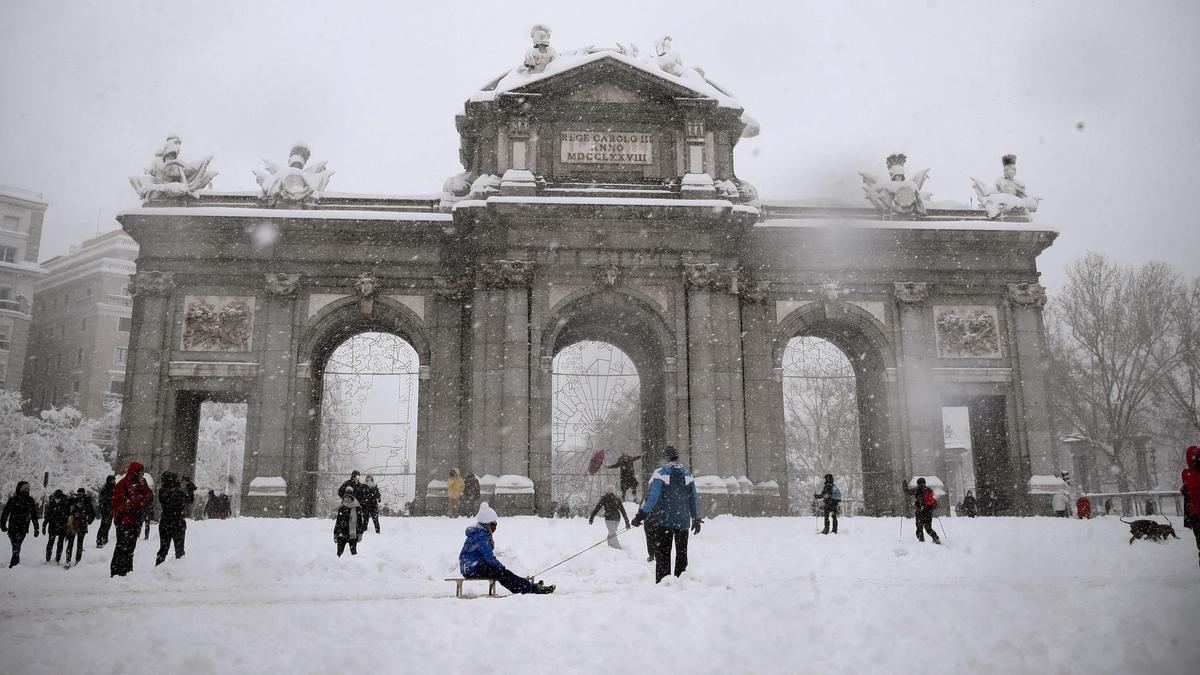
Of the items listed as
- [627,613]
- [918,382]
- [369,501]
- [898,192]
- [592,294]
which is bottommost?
[627,613]

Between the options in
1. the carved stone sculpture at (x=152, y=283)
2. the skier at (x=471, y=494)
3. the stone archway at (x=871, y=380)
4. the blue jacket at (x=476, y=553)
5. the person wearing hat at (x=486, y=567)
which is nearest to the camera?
the person wearing hat at (x=486, y=567)

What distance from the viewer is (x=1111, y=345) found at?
39.6 metres

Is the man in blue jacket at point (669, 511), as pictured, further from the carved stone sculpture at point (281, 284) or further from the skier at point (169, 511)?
the carved stone sculpture at point (281, 284)

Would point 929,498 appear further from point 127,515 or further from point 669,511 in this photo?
point 127,515

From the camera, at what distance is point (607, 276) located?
25188 mm

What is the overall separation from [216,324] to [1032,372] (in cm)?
2430

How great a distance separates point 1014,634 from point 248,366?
2298 centimetres

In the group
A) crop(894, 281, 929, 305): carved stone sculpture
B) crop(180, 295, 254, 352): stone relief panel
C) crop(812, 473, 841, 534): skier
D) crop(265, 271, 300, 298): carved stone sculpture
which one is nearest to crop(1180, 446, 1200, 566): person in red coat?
crop(812, 473, 841, 534): skier

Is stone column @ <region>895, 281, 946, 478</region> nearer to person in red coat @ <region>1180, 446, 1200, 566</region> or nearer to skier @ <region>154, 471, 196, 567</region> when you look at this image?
person in red coat @ <region>1180, 446, 1200, 566</region>

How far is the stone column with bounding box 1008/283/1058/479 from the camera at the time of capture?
27.2 m

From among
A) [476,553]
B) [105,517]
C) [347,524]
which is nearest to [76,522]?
[105,517]

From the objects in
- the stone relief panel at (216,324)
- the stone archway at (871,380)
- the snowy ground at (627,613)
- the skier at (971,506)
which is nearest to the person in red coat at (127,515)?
the snowy ground at (627,613)

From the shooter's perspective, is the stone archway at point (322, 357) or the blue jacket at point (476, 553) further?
the stone archway at point (322, 357)

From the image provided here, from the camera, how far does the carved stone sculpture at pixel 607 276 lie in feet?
82.6
